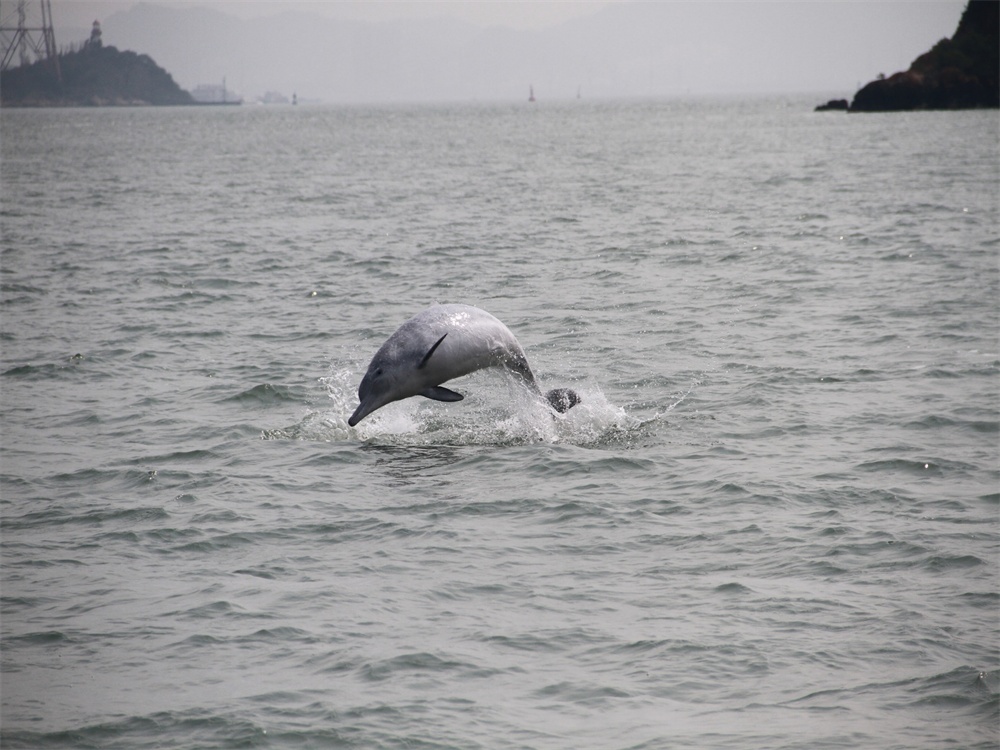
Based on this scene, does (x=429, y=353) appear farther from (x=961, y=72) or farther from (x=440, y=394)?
(x=961, y=72)

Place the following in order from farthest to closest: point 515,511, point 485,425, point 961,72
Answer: point 961,72
point 485,425
point 515,511

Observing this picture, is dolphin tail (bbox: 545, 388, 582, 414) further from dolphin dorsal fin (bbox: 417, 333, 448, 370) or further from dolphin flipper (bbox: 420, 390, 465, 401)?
dolphin dorsal fin (bbox: 417, 333, 448, 370)

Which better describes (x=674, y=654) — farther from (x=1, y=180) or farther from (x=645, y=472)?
(x=1, y=180)

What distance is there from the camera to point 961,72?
408 feet

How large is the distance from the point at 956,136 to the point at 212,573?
8456 cm

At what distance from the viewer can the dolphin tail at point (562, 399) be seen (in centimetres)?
1545

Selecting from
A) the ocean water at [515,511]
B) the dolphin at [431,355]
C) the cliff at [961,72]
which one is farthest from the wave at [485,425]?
the cliff at [961,72]

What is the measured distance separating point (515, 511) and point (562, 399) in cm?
306

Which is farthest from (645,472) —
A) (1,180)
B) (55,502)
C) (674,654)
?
(1,180)

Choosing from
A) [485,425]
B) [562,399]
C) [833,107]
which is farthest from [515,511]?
[833,107]

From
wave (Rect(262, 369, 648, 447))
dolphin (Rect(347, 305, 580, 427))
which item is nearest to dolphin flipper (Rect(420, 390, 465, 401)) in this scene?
dolphin (Rect(347, 305, 580, 427))

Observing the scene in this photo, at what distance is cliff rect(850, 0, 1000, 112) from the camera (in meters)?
123

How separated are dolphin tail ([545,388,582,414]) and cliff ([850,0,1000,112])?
122 m

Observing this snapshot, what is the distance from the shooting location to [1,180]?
64.8m
